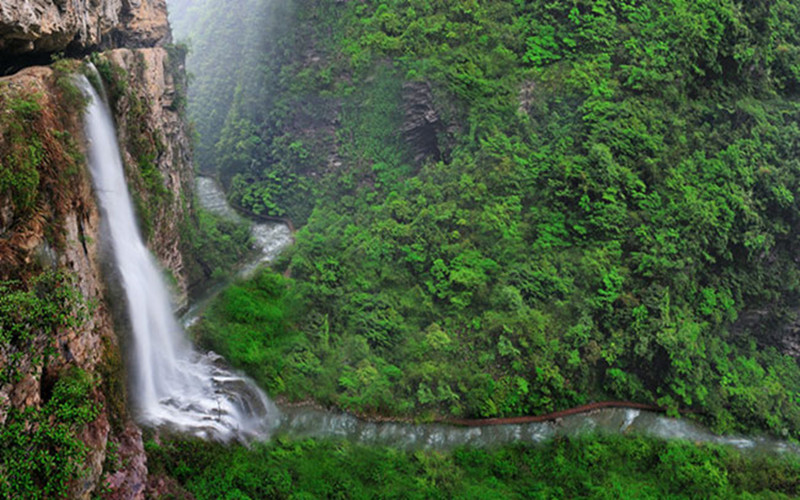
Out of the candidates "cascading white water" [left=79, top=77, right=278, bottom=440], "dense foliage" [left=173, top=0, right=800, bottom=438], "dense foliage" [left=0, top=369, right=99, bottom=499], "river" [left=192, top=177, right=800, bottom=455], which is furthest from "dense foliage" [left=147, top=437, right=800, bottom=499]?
"dense foliage" [left=0, top=369, right=99, bottom=499]

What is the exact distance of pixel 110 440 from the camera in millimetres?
7473

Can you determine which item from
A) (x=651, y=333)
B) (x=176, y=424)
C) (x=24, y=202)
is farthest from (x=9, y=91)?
(x=651, y=333)

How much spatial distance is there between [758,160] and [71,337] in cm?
1601

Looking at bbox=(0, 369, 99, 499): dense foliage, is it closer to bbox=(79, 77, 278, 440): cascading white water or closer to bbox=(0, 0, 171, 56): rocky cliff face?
bbox=(79, 77, 278, 440): cascading white water

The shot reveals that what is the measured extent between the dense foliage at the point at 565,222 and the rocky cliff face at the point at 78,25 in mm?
6740

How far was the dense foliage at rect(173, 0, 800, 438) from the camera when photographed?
40.8 ft

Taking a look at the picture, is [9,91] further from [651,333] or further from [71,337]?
[651,333]

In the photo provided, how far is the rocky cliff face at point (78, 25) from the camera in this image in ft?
24.0

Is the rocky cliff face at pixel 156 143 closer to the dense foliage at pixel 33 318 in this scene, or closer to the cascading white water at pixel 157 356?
the cascading white water at pixel 157 356

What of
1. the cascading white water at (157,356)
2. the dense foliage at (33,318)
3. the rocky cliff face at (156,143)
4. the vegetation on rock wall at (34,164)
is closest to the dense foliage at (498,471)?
the cascading white water at (157,356)

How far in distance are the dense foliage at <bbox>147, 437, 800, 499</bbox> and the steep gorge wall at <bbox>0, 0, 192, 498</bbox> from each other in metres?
2.00

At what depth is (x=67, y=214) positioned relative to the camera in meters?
7.48

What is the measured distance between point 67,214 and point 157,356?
12.5 ft

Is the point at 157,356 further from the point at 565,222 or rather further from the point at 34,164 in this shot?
the point at 565,222
